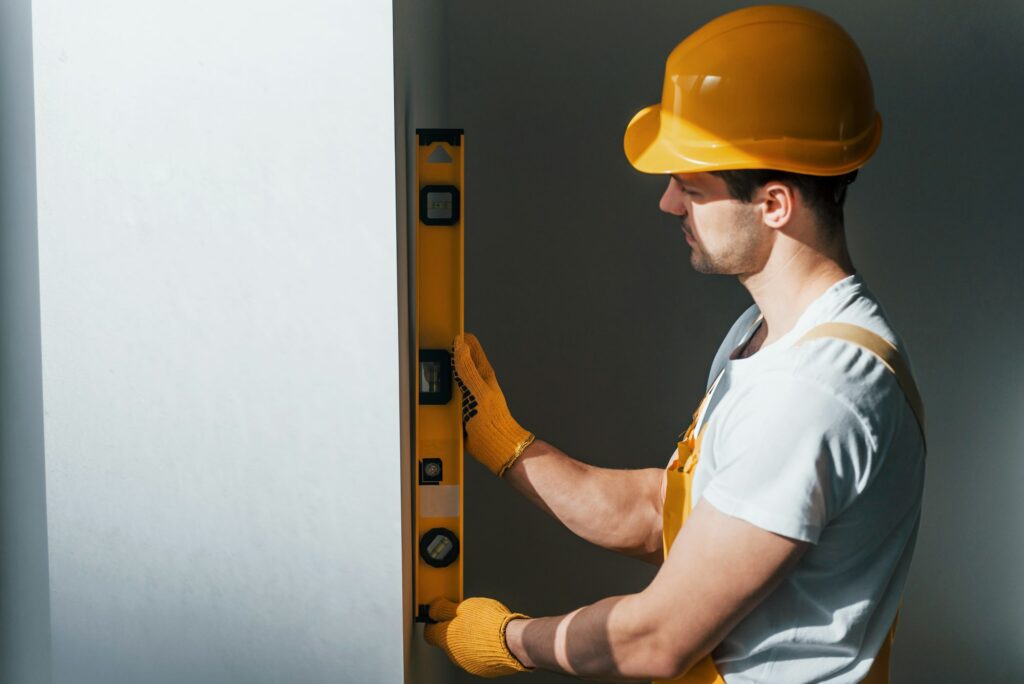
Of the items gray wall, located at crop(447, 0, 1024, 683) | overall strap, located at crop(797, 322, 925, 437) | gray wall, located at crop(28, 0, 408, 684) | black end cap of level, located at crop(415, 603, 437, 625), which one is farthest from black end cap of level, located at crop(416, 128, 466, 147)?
gray wall, located at crop(447, 0, 1024, 683)

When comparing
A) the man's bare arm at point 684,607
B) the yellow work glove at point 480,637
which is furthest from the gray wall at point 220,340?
the man's bare arm at point 684,607

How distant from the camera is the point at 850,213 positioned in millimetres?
3160

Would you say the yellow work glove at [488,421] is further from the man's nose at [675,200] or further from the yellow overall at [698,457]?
the man's nose at [675,200]

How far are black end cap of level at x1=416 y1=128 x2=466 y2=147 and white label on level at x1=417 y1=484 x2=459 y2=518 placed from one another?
2.04 feet

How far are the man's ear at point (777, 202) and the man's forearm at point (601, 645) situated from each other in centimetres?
58

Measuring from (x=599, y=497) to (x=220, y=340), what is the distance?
2.65 ft

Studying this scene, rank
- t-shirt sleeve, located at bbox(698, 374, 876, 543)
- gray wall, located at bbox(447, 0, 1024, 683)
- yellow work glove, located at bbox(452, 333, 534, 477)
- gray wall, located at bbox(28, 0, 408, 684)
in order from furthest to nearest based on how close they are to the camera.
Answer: gray wall, located at bbox(447, 0, 1024, 683) → yellow work glove, located at bbox(452, 333, 534, 477) → gray wall, located at bbox(28, 0, 408, 684) → t-shirt sleeve, located at bbox(698, 374, 876, 543)

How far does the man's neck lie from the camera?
5.07 ft

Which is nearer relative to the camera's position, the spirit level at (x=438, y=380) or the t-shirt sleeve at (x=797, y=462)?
the t-shirt sleeve at (x=797, y=462)

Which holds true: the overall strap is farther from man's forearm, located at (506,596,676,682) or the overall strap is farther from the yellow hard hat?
man's forearm, located at (506,596,676,682)

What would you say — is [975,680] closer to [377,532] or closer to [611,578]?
[611,578]

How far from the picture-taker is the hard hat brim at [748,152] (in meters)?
1.52

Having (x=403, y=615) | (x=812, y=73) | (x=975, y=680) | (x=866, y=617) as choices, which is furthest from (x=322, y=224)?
(x=975, y=680)

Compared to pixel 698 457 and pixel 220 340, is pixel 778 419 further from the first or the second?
pixel 220 340
